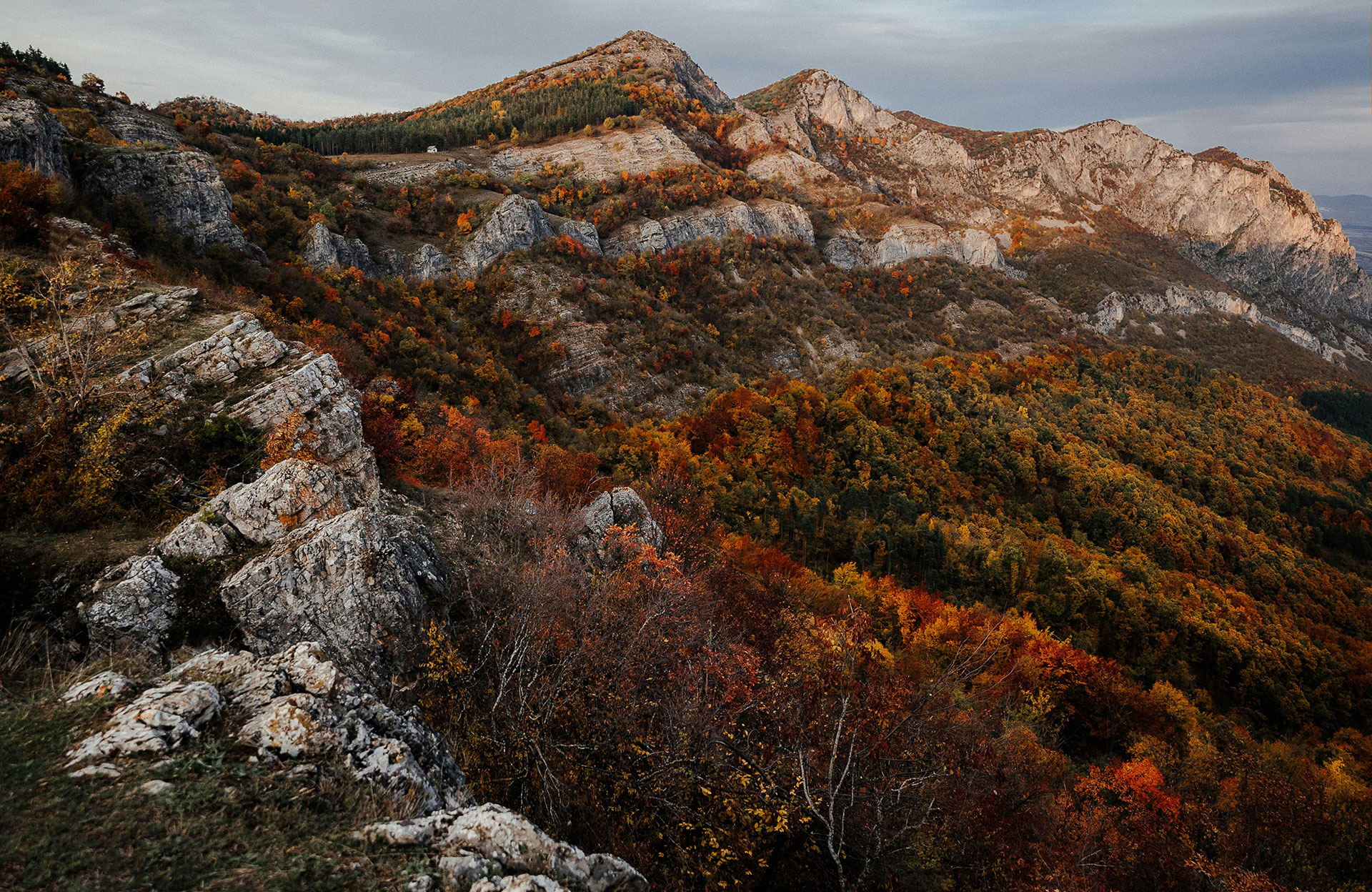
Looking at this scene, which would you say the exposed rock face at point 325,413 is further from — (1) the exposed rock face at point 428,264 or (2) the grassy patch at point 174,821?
(1) the exposed rock face at point 428,264

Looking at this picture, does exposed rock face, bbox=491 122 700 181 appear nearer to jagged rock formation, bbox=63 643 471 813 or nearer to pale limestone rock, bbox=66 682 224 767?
jagged rock formation, bbox=63 643 471 813

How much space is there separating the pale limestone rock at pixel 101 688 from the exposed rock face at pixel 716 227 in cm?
8928

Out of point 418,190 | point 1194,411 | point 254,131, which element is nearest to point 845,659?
point 418,190

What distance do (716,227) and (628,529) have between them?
90161 mm

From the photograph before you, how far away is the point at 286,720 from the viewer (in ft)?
23.5

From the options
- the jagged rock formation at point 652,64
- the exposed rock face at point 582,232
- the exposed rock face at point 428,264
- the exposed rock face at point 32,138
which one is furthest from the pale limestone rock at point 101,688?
the jagged rock formation at point 652,64

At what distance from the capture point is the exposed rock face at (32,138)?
86.0 feet

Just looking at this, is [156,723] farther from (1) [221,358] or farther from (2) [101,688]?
(1) [221,358]

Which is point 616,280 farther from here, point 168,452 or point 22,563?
point 22,563

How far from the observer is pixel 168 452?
14.8m

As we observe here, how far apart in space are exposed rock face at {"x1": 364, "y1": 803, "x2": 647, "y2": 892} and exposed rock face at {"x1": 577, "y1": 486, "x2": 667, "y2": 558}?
1820cm

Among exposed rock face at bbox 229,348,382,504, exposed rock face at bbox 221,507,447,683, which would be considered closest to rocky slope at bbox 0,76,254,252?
exposed rock face at bbox 229,348,382,504

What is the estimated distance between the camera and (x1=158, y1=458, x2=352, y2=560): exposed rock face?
1198 cm

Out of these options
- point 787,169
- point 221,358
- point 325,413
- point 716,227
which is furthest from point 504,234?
point 787,169
